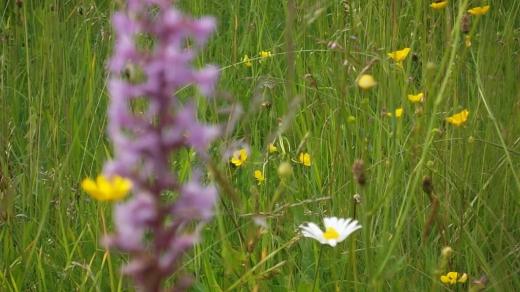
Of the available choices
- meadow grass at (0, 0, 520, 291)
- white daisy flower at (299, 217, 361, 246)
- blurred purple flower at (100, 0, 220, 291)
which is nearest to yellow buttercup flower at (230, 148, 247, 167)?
meadow grass at (0, 0, 520, 291)

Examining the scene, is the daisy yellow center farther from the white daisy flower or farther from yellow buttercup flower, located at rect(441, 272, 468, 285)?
yellow buttercup flower, located at rect(441, 272, 468, 285)

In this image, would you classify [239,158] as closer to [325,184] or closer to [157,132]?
[325,184]

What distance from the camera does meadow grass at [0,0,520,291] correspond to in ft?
5.20

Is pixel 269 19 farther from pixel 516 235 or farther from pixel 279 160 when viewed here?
pixel 516 235

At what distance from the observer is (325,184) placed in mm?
2070

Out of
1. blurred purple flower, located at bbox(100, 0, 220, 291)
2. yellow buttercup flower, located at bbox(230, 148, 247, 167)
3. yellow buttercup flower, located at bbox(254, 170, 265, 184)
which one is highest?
blurred purple flower, located at bbox(100, 0, 220, 291)

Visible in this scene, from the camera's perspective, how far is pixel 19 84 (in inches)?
115

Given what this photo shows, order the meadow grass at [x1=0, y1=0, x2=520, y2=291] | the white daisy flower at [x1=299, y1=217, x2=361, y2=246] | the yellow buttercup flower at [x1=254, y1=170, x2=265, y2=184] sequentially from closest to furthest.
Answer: the white daisy flower at [x1=299, y1=217, x2=361, y2=246]
the meadow grass at [x1=0, y1=0, x2=520, y2=291]
the yellow buttercup flower at [x1=254, y1=170, x2=265, y2=184]

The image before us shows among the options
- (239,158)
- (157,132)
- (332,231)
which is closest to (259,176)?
(239,158)

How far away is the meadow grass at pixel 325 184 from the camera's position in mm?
1584

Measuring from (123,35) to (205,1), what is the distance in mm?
2561

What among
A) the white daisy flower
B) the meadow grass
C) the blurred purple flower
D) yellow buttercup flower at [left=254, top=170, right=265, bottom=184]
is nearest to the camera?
the blurred purple flower

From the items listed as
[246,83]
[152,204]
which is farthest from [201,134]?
[246,83]

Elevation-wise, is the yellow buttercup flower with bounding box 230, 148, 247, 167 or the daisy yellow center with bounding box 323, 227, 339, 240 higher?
the daisy yellow center with bounding box 323, 227, 339, 240
